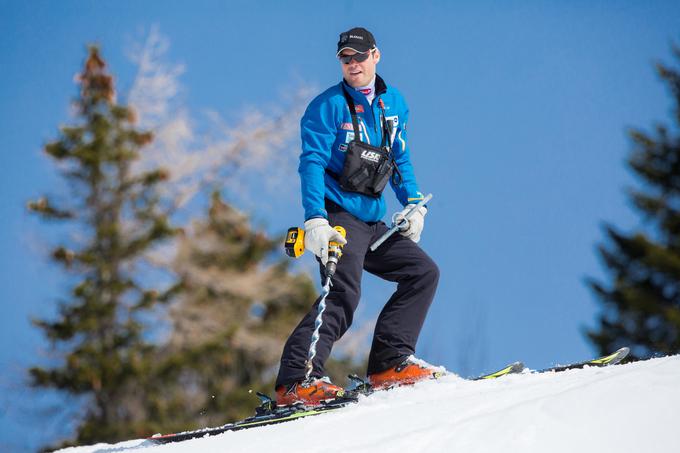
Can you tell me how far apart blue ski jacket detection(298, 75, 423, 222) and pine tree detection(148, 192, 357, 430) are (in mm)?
17314

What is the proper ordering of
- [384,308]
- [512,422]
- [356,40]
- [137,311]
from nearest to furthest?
[512,422] < [356,40] < [384,308] < [137,311]

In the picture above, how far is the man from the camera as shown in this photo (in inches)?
218

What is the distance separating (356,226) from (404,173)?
0.74 m

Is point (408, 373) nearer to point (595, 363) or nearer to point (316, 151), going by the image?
point (595, 363)

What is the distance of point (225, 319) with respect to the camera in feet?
82.9

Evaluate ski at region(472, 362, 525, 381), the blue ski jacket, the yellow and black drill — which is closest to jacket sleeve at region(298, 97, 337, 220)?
the blue ski jacket

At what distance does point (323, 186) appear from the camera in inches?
219

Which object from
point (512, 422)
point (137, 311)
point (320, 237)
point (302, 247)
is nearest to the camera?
point (512, 422)

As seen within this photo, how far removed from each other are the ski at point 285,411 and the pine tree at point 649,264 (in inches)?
665

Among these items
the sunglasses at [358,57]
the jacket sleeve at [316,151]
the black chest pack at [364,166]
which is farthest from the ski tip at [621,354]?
the sunglasses at [358,57]

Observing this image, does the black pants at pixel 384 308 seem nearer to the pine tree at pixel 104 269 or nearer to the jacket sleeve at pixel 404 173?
the jacket sleeve at pixel 404 173

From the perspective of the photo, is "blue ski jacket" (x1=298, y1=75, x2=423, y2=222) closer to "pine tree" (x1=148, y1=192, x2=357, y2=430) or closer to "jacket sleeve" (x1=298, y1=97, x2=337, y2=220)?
"jacket sleeve" (x1=298, y1=97, x2=337, y2=220)

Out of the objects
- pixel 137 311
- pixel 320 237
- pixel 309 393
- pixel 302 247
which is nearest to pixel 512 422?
pixel 309 393

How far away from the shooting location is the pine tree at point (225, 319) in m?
23.5
